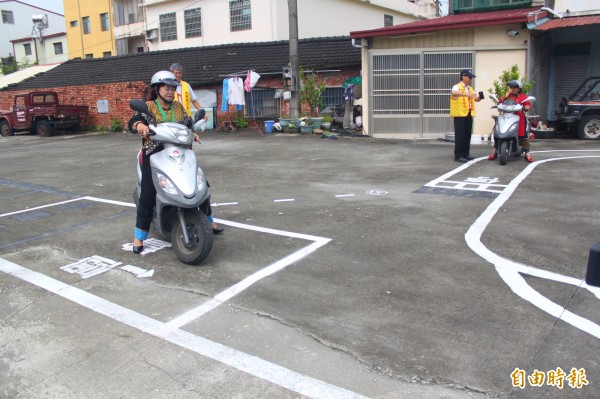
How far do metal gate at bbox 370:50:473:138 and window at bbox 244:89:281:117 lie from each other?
225 inches

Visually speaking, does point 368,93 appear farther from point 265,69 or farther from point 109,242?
point 109,242

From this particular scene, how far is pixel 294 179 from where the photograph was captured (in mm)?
8984

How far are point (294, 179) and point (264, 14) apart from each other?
20153 millimetres

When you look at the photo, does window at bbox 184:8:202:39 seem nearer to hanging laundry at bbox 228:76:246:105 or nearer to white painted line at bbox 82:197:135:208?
hanging laundry at bbox 228:76:246:105

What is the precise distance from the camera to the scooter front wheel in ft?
15.3

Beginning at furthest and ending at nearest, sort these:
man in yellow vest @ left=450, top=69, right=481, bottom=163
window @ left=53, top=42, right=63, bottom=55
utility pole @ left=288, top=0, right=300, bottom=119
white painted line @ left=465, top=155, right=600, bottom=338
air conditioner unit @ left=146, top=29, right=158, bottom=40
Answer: window @ left=53, top=42, right=63, bottom=55, air conditioner unit @ left=146, top=29, right=158, bottom=40, utility pole @ left=288, top=0, right=300, bottom=119, man in yellow vest @ left=450, top=69, right=481, bottom=163, white painted line @ left=465, top=155, right=600, bottom=338

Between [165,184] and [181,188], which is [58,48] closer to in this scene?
[165,184]

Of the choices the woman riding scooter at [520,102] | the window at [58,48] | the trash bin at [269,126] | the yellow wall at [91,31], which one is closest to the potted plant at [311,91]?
the trash bin at [269,126]

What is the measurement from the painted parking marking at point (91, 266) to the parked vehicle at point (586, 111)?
12.3 m

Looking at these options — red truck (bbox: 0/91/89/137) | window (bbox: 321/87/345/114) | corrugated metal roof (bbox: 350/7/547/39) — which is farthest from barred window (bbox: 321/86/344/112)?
red truck (bbox: 0/91/89/137)

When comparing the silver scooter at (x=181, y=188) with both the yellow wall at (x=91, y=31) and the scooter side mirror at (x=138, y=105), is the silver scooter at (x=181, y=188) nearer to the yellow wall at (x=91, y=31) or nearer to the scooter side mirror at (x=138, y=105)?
the scooter side mirror at (x=138, y=105)

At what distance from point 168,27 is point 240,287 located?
3101 cm

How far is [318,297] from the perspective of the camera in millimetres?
4062

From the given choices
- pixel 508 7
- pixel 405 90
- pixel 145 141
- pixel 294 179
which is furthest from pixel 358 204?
pixel 508 7
